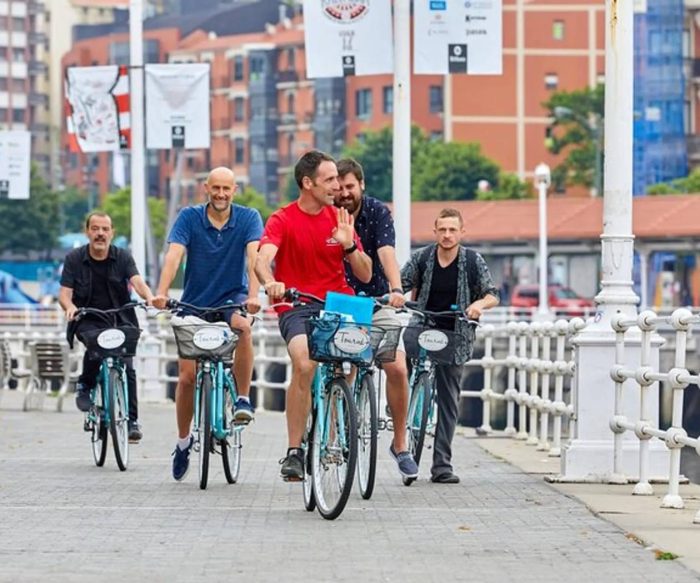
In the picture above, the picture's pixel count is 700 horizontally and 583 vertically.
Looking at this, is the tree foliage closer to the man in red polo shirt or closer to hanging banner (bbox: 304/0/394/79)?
hanging banner (bbox: 304/0/394/79)

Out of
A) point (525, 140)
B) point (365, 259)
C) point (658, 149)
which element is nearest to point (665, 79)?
point (658, 149)

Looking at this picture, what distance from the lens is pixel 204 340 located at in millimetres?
13766

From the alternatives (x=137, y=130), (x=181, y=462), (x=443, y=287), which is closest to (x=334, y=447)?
(x=181, y=462)

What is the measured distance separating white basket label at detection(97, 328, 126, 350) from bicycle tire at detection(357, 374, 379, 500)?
3.84m

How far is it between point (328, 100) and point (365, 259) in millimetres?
143261

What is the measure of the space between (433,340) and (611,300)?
3.59ft

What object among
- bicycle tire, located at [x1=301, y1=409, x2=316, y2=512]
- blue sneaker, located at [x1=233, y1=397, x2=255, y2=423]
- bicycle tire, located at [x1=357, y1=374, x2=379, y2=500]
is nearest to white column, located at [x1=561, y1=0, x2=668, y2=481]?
blue sneaker, located at [x1=233, y1=397, x2=255, y2=423]

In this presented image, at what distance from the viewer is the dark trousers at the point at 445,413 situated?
14617 millimetres

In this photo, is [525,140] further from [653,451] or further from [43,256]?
[653,451]

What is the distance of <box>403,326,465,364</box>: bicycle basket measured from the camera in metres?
14.5

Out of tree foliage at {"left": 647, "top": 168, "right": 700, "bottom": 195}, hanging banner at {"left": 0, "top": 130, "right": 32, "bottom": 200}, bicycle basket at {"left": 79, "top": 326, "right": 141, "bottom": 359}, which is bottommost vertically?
tree foliage at {"left": 647, "top": 168, "right": 700, "bottom": 195}

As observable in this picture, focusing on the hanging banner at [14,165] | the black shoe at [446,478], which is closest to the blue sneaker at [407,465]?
the black shoe at [446,478]

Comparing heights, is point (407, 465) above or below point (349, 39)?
below

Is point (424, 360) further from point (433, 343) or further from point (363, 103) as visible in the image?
point (363, 103)
